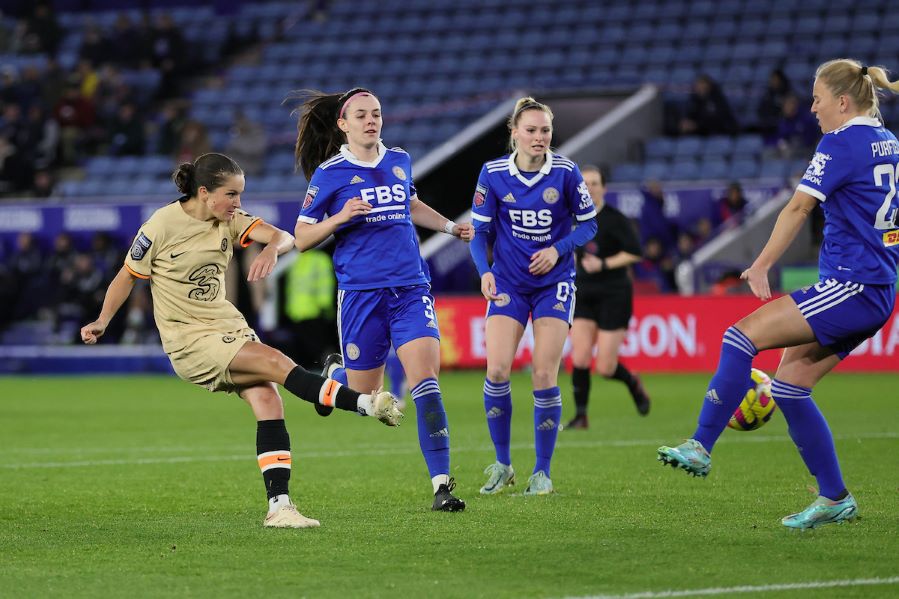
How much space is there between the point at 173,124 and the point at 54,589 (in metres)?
22.7

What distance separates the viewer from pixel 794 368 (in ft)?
22.6

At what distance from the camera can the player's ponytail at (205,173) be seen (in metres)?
7.15

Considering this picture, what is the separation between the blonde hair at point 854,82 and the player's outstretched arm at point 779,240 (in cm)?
54

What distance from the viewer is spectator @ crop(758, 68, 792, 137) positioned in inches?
872

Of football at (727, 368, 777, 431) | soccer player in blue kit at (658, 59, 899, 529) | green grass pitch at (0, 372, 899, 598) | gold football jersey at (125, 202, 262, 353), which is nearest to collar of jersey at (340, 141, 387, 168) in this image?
gold football jersey at (125, 202, 262, 353)

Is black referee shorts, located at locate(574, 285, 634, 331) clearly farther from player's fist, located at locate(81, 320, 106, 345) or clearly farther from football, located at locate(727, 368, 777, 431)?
player's fist, located at locate(81, 320, 106, 345)

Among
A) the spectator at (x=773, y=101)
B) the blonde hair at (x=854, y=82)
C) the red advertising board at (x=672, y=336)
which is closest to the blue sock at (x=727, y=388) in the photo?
the blonde hair at (x=854, y=82)

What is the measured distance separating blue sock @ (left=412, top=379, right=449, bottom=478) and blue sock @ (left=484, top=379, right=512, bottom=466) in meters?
0.99

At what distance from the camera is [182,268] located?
7.16m

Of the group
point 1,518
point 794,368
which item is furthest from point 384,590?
point 1,518

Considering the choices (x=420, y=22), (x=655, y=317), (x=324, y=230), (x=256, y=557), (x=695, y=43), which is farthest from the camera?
(x=420, y=22)

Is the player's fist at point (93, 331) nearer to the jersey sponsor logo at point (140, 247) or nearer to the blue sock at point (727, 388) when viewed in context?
the jersey sponsor logo at point (140, 247)

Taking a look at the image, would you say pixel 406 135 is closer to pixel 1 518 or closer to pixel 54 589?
pixel 1 518

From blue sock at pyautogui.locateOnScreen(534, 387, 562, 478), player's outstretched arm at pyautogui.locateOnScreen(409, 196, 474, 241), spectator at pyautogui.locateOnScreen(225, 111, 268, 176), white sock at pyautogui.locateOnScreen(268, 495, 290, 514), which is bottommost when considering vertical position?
white sock at pyautogui.locateOnScreen(268, 495, 290, 514)
